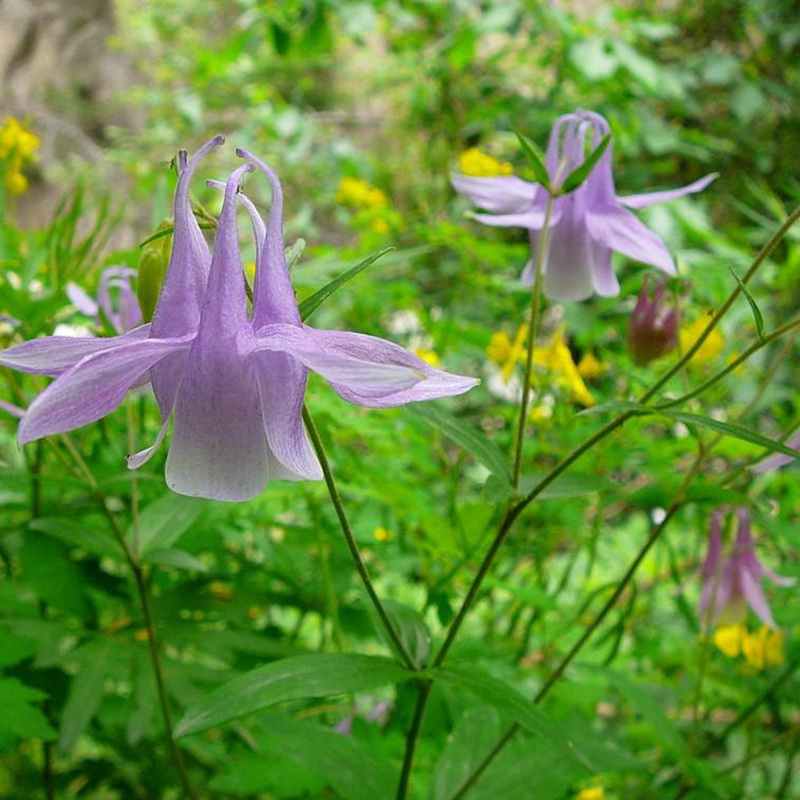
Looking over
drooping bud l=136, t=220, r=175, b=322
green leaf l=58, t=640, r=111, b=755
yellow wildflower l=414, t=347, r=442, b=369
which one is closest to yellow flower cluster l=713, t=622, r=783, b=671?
yellow wildflower l=414, t=347, r=442, b=369

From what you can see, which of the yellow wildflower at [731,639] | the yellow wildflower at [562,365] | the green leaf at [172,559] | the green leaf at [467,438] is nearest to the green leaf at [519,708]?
the green leaf at [467,438]

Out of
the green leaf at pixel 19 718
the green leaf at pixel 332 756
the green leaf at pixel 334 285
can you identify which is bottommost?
the green leaf at pixel 332 756

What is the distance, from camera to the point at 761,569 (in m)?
1.00

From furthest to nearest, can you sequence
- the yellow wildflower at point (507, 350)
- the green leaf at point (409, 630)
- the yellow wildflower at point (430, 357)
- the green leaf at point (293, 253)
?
the yellow wildflower at point (430, 357) < the yellow wildflower at point (507, 350) < the green leaf at point (409, 630) < the green leaf at point (293, 253)

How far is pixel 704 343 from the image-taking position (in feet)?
3.14

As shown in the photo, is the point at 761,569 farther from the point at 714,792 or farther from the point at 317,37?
the point at 317,37

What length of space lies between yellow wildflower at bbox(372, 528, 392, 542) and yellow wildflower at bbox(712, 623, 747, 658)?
1.46 feet

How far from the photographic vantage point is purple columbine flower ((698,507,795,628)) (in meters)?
0.99

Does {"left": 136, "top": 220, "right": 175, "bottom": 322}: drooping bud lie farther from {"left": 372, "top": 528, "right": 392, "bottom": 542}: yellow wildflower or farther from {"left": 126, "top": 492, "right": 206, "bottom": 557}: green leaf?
{"left": 372, "top": 528, "right": 392, "bottom": 542}: yellow wildflower

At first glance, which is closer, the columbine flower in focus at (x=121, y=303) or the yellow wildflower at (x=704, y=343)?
the columbine flower in focus at (x=121, y=303)

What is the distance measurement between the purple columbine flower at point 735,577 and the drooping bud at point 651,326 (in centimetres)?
21

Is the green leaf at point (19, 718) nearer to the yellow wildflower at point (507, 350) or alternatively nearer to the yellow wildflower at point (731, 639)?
the yellow wildflower at point (507, 350)

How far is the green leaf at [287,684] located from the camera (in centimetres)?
55

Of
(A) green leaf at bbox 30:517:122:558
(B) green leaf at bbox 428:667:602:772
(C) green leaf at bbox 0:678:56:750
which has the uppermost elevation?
(B) green leaf at bbox 428:667:602:772
